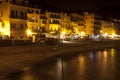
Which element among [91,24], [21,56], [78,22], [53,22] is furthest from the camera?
[91,24]

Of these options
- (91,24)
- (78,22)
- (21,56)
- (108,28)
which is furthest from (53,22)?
(21,56)

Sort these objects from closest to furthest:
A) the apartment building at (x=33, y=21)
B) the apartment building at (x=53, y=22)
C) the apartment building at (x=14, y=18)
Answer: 1. the apartment building at (x=14, y=18)
2. the apartment building at (x=33, y=21)
3. the apartment building at (x=53, y=22)

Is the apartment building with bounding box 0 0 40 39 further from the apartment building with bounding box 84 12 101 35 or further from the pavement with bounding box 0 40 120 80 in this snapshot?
the apartment building with bounding box 84 12 101 35

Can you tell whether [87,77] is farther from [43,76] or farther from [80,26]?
[80,26]

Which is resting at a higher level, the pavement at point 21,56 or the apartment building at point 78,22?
the apartment building at point 78,22

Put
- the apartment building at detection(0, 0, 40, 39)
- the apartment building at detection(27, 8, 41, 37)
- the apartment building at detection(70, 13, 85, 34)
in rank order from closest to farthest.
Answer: the apartment building at detection(0, 0, 40, 39), the apartment building at detection(27, 8, 41, 37), the apartment building at detection(70, 13, 85, 34)

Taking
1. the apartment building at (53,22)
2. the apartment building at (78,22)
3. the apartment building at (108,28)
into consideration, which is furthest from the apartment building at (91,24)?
the apartment building at (53,22)

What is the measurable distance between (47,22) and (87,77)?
6663cm

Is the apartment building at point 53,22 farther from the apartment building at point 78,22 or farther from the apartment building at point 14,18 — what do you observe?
the apartment building at point 14,18

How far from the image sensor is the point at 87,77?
1836cm

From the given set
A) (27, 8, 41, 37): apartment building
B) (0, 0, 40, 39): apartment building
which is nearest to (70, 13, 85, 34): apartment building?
(27, 8, 41, 37): apartment building

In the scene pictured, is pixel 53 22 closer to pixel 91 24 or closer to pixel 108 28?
pixel 91 24

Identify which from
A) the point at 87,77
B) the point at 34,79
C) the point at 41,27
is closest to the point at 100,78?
the point at 87,77

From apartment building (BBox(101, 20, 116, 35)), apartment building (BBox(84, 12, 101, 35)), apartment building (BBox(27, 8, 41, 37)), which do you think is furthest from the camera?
apartment building (BBox(101, 20, 116, 35))
